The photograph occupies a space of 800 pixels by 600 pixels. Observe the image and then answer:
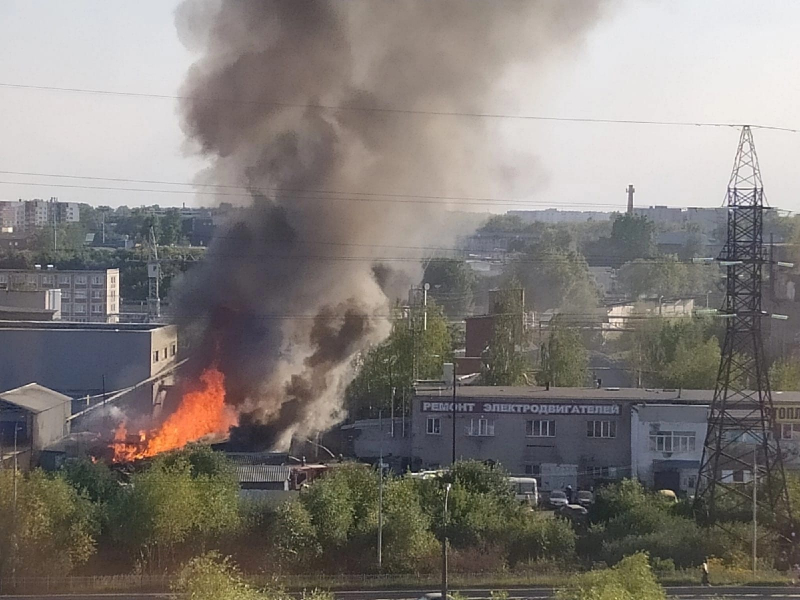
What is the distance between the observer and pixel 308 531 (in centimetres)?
1703

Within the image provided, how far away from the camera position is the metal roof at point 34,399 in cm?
2255

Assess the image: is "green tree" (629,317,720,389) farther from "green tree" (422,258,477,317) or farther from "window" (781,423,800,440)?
"green tree" (422,258,477,317)

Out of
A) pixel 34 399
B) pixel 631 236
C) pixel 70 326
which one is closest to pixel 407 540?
pixel 34 399

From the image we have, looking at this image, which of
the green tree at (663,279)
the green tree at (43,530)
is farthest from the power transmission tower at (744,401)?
the green tree at (663,279)

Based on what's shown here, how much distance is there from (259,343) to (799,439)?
11195mm

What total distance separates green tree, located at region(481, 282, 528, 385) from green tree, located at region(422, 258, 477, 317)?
20464 millimetres

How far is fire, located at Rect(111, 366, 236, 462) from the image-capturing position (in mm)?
22797

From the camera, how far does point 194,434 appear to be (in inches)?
927

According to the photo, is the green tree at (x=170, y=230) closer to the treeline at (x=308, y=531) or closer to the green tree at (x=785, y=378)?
the green tree at (x=785, y=378)

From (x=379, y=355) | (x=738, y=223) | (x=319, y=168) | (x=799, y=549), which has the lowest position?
(x=799, y=549)

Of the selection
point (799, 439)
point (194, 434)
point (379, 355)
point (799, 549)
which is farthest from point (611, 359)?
point (799, 549)

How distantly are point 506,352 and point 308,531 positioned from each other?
14.2m

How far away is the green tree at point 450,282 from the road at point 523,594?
37.4 meters

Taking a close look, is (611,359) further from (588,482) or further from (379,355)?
(588,482)
